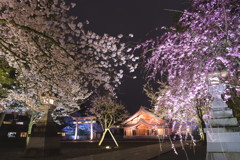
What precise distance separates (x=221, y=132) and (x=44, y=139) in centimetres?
877

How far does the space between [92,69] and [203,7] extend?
5136 mm

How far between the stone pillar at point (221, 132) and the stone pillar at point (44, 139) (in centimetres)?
825

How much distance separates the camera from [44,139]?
9836mm

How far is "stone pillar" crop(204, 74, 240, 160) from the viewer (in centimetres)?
552

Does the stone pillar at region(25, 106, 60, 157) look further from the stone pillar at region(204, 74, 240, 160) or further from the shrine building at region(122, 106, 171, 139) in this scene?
the shrine building at region(122, 106, 171, 139)

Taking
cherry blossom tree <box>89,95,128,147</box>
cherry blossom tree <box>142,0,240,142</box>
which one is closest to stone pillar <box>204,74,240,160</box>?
cherry blossom tree <box>142,0,240,142</box>

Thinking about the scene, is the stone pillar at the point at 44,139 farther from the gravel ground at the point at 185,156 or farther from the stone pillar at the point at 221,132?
the stone pillar at the point at 221,132

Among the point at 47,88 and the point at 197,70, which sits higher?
the point at 47,88

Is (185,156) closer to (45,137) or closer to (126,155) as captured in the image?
(126,155)

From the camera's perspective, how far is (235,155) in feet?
18.1

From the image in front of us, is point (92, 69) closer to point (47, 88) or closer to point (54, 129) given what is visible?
point (47, 88)

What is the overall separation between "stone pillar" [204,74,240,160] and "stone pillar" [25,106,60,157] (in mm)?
8248

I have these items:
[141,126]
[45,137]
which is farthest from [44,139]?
[141,126]

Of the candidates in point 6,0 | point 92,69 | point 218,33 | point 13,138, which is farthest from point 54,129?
point 13,138
